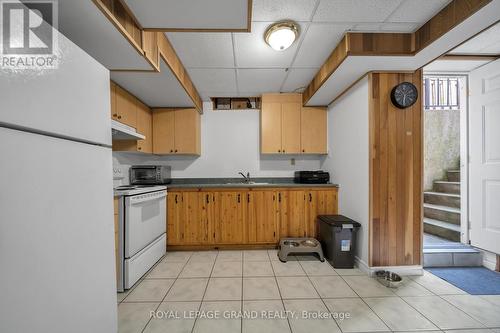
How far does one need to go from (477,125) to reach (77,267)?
4164mm

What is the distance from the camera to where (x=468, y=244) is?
2533 mm

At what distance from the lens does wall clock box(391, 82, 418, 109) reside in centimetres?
214

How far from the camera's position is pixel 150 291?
1.93 metres

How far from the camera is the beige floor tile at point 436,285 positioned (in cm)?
189

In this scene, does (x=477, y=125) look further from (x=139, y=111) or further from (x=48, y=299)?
(x=139, y=111)

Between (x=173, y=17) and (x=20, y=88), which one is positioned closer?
(x=20, y=88)

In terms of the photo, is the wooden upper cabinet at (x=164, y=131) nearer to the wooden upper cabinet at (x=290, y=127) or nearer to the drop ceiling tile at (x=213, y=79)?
the drop ceiling tile at (x=213, y=79)

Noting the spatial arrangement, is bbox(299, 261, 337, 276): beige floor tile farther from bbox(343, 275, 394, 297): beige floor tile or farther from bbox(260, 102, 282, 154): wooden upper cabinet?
bbox(260, 102, 282, 154): wooden upper cabinet

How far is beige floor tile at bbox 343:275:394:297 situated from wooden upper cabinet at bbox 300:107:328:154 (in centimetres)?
190

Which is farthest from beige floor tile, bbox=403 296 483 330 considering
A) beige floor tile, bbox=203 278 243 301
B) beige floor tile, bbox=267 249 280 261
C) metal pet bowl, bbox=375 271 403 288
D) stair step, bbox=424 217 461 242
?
beige floor tile, bbox=203 278 243 301

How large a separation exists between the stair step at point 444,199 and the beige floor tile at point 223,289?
149 inches

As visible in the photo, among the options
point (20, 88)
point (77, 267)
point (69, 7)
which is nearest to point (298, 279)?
point (77, 267)

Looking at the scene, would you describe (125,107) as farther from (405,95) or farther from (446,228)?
(446,228)

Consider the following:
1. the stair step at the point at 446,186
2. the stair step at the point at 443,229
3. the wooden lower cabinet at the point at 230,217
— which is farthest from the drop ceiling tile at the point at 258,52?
the stair step at the point at 446,186
